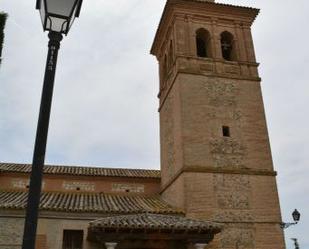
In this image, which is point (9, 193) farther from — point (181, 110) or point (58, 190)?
point (181, 110)

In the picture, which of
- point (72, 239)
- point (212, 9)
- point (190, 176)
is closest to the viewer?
point (72, 239)

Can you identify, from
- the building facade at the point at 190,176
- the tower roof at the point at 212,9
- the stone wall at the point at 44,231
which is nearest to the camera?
the stone wall at the point at 44,231

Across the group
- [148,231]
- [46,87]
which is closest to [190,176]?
[148,231]

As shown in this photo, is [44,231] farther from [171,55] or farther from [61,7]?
[61,7]

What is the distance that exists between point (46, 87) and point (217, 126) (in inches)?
450

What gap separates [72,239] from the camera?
11.9 meters

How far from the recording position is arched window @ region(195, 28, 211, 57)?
16.0 metres

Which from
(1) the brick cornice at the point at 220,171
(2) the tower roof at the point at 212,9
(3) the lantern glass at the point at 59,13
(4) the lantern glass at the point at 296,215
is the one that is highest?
(2) the tower roof at the point at 212,9

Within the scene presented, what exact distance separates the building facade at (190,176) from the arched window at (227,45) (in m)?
0.04

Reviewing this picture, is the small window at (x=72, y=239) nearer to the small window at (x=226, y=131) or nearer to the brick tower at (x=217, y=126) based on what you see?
the brick tower at (x=217, y=126)

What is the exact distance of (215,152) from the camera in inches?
533

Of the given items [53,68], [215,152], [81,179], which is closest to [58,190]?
[81,179]

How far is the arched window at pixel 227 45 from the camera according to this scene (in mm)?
16234

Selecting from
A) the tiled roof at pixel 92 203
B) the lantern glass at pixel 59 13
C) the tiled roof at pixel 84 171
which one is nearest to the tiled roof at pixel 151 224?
the tiled roof at pixel 92 203
